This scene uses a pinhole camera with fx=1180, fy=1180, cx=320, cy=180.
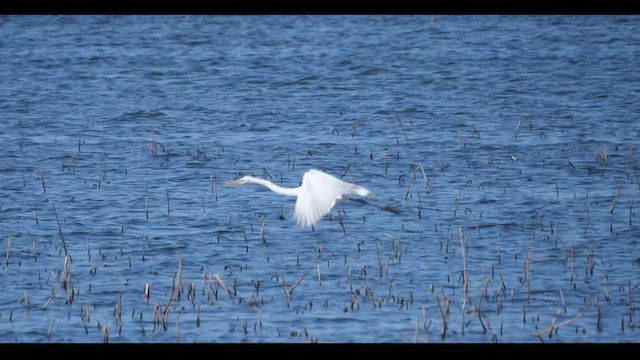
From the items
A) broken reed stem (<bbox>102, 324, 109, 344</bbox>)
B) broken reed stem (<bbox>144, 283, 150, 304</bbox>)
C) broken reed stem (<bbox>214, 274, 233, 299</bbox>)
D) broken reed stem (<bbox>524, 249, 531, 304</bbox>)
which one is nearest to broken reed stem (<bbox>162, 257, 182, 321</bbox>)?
broken reed stem (<bbox>144, 283, 150, 304</bbox>)

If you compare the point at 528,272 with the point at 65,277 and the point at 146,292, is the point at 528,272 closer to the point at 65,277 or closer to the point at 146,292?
the point at 146,292

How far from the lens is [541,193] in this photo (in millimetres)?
14586

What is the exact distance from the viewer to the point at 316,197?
10648 millimetres

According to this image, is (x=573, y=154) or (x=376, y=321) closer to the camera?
(x=376, y=321)

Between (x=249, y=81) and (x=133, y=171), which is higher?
(x=133, y=171)

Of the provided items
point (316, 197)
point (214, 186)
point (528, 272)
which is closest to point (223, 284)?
point (316, 197)

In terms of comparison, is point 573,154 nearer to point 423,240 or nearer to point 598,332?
point 423,240

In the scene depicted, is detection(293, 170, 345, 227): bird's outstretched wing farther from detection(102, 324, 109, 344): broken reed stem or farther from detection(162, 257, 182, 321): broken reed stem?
detection(102, 324, 109, 344): broken reed stem

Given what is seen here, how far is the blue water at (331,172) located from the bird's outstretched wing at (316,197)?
787mm

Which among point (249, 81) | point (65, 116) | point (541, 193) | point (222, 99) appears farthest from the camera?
point (249, 81)

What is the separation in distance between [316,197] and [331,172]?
4.99 m

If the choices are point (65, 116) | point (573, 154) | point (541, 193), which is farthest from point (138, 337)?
point (65, 116)

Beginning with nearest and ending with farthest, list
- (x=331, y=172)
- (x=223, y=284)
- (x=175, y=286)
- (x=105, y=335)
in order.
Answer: (x=105, y=335) < (x=223, y=284) < (x=175, y=286) < (x=331, y=172)

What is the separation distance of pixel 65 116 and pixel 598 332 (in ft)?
40.5
